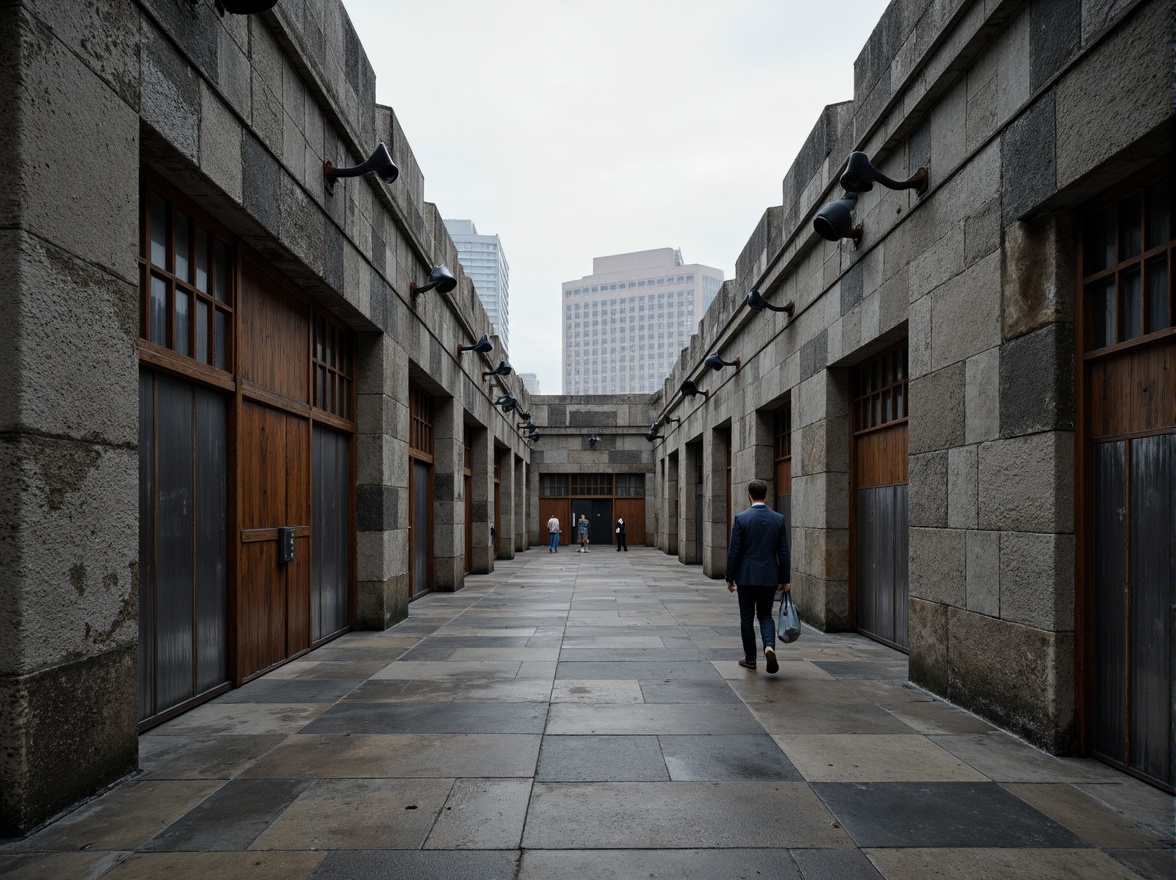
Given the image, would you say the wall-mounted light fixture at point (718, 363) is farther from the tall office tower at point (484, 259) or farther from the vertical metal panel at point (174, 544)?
the tall office tower at point (484, 259)

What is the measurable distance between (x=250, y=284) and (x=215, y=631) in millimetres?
2703

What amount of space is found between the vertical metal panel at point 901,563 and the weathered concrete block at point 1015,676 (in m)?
1.76

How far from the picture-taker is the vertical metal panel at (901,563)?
7316 mm

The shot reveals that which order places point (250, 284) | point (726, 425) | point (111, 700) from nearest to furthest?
point (111, 700) < point (250, 284) < point (726, 425)

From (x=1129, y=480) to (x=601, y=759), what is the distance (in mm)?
3250

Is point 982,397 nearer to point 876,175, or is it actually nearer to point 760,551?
point 876,175

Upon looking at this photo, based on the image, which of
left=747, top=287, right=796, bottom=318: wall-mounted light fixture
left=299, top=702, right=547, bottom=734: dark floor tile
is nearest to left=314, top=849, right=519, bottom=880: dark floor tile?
left=299, top=702, right=547, bottom=734: dark floor tile

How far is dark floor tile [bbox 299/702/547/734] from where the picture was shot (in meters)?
4.86

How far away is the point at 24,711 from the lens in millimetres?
3182

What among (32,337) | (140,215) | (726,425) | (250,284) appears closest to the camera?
(32,337)

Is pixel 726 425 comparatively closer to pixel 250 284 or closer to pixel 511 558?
pixel 511 558

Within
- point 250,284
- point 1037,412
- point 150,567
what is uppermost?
point 250,284

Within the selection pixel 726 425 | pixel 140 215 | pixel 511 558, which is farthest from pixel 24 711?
pixel 511 558

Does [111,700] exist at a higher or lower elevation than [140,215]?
lower
